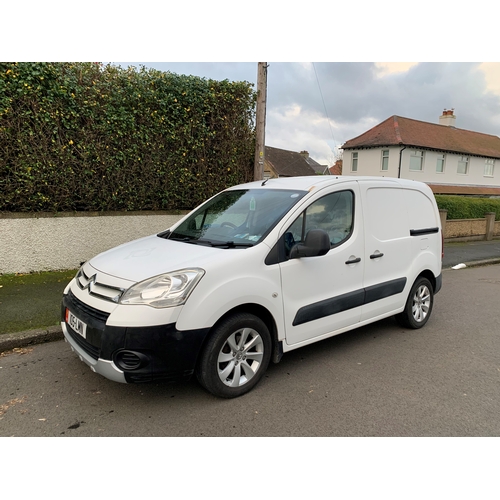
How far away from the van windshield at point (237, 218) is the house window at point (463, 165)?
32.9 meters

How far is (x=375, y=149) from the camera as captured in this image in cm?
2930

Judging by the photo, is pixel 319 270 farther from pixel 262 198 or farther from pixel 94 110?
pixel 94 110

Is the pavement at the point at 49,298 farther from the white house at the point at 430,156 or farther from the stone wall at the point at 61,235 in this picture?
the white house at the point at 430,156

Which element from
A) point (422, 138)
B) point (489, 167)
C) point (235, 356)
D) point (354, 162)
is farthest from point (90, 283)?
point (489, 167)

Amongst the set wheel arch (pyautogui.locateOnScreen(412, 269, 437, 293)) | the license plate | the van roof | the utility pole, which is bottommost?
the license plate

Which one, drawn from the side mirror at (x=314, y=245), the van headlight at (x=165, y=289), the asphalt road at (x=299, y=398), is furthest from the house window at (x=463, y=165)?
the van headlight at (x=165, y=289)

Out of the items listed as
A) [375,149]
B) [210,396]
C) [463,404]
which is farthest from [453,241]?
[375,149]

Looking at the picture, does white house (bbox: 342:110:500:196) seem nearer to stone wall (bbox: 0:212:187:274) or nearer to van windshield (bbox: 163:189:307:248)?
stone wall (bbox: 0:212:187:274)

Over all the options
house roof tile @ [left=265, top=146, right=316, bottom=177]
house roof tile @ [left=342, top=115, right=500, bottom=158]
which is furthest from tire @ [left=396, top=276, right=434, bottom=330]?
house roof tile @ [left=265, top=146, right=316, bottom=177]

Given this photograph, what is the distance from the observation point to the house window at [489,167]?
3408 centimetres

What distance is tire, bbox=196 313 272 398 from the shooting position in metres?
3.05

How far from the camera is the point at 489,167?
34.4m

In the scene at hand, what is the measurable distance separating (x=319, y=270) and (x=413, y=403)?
1349 mm

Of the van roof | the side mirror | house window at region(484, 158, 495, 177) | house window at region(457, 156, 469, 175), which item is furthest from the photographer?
house window at region(484, 158, 495, 177)
